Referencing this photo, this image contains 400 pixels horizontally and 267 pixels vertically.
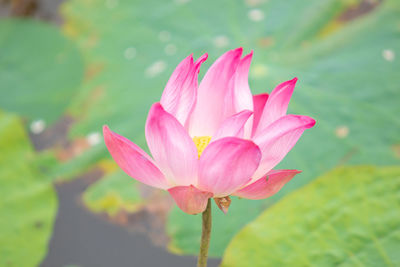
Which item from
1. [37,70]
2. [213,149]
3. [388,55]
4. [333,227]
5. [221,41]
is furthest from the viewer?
[37,70]

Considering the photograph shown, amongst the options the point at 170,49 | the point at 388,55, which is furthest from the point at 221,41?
the point at 388,55

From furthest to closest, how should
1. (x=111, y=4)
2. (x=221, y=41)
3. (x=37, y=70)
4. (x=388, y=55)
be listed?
(x=111, y=4) → (x=37, y=70) → (x=221, y=41) → (x=388, y=55)

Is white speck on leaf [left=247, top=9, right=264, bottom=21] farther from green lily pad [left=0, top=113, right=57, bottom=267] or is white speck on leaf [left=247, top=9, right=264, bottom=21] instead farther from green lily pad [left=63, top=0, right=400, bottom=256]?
green lily pad [left=0, top=113, right=57, bottom=267]

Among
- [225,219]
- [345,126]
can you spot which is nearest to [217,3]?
[345,126]

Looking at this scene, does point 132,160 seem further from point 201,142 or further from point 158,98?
point 158,98

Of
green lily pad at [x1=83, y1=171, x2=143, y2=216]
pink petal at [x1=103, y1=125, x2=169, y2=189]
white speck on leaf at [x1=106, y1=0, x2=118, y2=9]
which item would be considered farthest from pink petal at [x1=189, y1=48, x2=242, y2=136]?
white speck on leaf at [x1=106, y1=0, x2=118, y2=9]

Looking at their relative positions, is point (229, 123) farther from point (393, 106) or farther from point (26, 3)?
point (26, 3)
